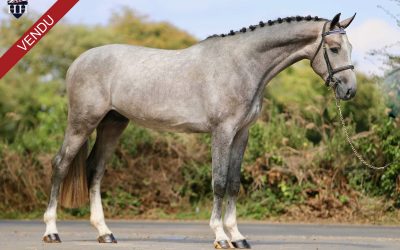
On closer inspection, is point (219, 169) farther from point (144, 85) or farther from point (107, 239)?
point (107, 239)

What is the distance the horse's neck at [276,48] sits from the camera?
10.9 m

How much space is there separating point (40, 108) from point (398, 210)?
22.2 meters

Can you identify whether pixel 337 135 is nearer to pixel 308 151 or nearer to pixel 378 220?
pixel 308 151

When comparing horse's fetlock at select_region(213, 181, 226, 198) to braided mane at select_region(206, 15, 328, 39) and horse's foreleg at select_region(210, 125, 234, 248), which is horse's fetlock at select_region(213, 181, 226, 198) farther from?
braided mane at select_region(206, 15, 328, 39)

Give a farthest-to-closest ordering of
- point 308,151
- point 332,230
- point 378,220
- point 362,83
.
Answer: point 362,83
point 308,151
point 378,220
point 332,230

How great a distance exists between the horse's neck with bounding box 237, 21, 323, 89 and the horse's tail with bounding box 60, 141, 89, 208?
271cm

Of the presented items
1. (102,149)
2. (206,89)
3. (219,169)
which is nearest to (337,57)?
(206,89)

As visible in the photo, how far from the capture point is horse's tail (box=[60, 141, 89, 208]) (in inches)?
461

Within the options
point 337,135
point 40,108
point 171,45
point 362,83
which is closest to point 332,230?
point 337,135

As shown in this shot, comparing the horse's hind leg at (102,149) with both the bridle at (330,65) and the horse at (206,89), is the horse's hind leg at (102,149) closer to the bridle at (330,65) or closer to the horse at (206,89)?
the horse at (206,89)

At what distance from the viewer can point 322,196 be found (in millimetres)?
16281

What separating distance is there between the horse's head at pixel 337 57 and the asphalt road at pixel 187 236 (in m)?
2.01

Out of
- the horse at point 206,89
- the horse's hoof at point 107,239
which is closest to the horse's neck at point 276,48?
the horse at point 206,89

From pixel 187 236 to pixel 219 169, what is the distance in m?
2.60
